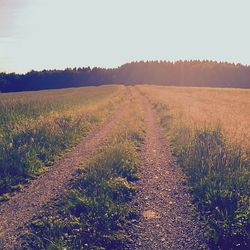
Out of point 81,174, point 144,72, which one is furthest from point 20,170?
point 144,72

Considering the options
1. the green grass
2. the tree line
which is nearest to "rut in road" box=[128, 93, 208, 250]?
the green grass

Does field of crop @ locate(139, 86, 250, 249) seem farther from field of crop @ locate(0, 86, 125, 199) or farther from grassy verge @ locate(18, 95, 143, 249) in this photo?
field of crop @ locate(0, 86, 125, 199)

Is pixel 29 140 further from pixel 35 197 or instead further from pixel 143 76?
pixel 143 76

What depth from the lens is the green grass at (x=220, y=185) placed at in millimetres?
5926

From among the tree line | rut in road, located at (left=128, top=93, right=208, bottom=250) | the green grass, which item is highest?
the tree line

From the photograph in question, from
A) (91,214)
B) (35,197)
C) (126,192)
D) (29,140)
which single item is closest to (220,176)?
(126,192)

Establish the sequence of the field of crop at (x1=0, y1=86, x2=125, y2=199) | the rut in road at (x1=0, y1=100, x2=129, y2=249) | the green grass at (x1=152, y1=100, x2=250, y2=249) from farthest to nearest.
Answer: the field of crop at (x1=0, y1=86, x2=125, y2=199), the rut in road at (x1=0, y1=100, x2=129, y2=249), the green grass at (x1=152, y1=100, x2=250, y2=249)

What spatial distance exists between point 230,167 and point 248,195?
189 centimetres

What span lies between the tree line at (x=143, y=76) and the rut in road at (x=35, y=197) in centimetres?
→ 9817

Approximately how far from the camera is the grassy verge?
5.93 m

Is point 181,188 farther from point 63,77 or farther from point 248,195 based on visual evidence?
point 63,77

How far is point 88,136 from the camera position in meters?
17.0

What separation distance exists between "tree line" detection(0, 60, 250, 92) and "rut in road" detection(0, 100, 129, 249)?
322ft

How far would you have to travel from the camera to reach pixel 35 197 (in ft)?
27.2
